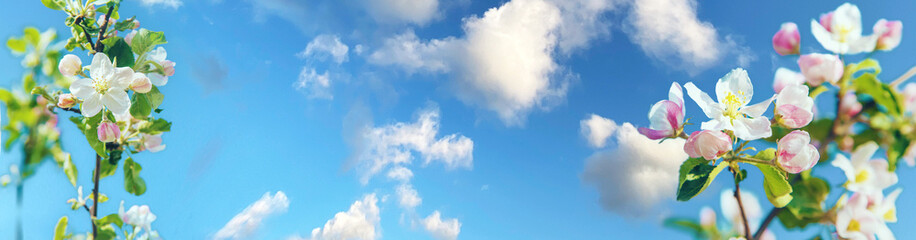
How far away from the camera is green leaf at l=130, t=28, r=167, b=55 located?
1249 mm

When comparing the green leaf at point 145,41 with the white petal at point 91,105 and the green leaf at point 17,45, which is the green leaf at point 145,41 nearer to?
the white petal at point 91,105

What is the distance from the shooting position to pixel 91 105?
1.21m

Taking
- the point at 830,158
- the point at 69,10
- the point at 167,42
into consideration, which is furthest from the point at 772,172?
the point at 69,10

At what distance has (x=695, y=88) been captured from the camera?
770 mm

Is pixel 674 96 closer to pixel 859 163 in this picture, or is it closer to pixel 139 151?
pixel 859 163

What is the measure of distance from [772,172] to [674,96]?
153 millimetres

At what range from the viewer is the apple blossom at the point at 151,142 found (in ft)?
4.65

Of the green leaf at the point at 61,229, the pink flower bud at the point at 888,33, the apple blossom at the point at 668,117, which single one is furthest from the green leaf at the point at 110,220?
the pink flower bud at the point at 888,33

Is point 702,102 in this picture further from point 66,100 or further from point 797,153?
point 66,100

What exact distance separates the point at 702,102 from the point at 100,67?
1187mm

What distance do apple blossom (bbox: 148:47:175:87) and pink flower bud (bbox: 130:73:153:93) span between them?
3.0 inches

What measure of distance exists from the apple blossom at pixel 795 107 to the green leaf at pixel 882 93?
0.06m

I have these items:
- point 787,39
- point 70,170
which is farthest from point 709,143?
point 70,170

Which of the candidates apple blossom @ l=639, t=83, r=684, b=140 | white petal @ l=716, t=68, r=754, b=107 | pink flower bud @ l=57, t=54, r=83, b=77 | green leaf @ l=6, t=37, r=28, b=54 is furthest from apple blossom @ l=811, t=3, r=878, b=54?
green leaf @ l=6, t=37, r=28, b=54
